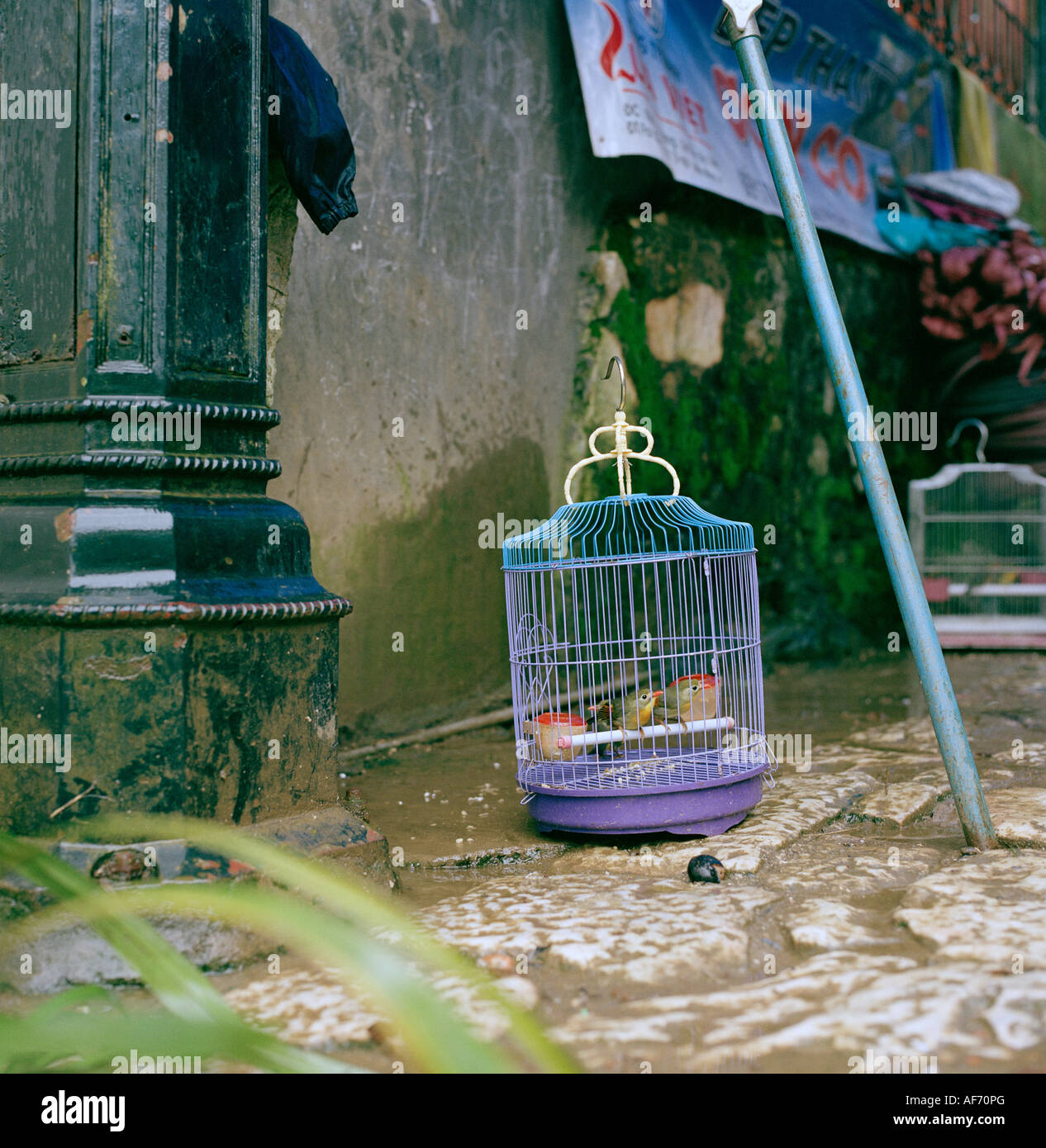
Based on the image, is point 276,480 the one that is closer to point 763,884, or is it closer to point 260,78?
point 260,78

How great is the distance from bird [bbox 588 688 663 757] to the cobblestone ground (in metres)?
0.34

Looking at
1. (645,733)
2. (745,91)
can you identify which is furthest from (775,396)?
(645,733)

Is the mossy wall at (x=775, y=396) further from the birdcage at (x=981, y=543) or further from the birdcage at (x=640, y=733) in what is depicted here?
the birdcage at (x=640, y=733)

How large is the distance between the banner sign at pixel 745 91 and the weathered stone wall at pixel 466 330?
23cm

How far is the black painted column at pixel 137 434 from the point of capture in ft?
6.80

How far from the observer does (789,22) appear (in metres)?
5.59

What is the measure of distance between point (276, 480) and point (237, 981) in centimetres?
195

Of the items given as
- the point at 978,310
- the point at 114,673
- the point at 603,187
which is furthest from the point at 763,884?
the point at 978,310

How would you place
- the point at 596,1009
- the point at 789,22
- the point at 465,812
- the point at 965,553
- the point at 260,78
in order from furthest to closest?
the point at 965,553, the point at 789,22, the point at 465,812, the point at 260,78, the point at 596,1009

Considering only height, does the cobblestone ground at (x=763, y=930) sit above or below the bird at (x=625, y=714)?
below

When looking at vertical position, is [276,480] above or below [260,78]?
below

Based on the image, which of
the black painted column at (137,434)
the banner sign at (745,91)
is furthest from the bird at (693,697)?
the banner sign at (745,91)

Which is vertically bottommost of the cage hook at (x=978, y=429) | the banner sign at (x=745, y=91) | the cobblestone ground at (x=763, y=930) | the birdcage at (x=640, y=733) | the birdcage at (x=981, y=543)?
the cobblestone ground at (x=763, y=930)

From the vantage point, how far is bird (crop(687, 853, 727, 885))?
2352 millimetres
